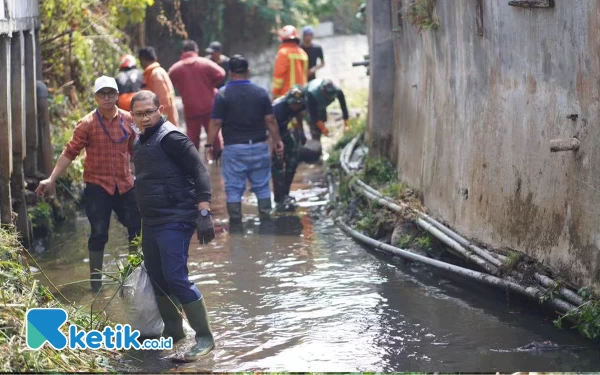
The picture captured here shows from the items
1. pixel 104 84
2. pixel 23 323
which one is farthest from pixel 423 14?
pixel 23 323

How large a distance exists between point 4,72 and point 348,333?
13.3 ft

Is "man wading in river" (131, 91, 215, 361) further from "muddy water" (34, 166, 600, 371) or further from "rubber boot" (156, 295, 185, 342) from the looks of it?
"muddy water" (34, 166, 600, 371)

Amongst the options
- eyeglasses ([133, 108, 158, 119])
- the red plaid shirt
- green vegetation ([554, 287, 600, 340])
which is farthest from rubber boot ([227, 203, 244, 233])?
green vegetation ([554, 287, 600, 340])

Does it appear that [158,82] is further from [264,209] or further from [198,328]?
[198,328]

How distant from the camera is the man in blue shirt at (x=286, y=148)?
1273 cm

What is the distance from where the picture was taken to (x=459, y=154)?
9.73 metres

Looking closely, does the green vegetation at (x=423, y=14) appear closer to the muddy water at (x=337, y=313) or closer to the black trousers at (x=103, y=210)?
the muddy water at (x=337, y=313)

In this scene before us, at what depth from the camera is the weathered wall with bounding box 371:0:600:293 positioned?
7.20 meters

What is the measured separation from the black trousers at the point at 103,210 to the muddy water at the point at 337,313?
45 centimetres

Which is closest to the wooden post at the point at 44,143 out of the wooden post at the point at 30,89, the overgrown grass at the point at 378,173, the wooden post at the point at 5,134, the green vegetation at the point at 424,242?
the wooden post at the point at 30,89

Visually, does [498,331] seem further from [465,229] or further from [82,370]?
[82,370]

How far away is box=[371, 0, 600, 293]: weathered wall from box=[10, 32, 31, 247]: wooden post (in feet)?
12.7

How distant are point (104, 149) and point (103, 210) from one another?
0.52 m

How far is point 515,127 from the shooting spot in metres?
8.33
